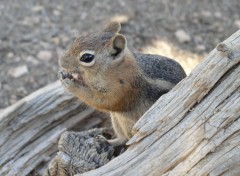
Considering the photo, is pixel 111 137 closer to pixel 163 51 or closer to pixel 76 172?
pixel 76 172

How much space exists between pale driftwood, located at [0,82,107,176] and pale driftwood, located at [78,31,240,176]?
36.2 inches

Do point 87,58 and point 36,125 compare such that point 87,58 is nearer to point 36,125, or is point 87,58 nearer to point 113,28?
point 113,28

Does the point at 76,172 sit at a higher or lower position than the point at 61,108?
lower

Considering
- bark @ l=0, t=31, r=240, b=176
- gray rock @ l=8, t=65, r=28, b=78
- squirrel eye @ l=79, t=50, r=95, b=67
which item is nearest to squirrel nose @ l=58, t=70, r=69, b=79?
squirrel eye @ l=79, t=50, r=95, b=67

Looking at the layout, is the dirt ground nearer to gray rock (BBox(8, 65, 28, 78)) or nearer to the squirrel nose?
gray rock (BBox(8, 65, 28, 78))

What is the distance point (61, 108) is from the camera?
12.2ft

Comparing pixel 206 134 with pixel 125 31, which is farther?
pixel 125 31

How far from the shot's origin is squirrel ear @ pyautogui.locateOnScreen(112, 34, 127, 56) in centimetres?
309

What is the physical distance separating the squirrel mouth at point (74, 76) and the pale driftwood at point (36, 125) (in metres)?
0.49

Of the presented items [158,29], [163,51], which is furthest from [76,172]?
[158,29]

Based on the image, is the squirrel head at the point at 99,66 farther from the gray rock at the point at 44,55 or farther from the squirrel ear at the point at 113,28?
the gray rock at the point at 44,55

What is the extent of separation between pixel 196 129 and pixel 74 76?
979 millimetres

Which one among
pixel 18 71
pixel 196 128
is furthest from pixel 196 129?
pixel 18 71

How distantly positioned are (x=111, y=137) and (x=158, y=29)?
Result: 1.71 m
